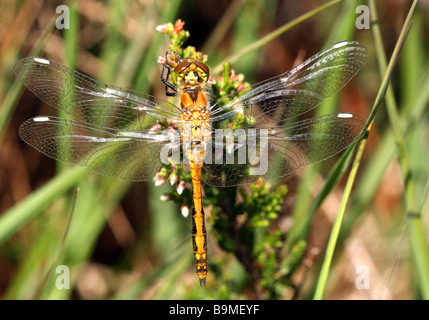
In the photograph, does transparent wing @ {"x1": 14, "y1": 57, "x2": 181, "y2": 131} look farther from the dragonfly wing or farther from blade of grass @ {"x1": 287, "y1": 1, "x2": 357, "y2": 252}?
blade of grass @ {"x1": 287, "y1": 1, "x2": 357, "y2": 252}

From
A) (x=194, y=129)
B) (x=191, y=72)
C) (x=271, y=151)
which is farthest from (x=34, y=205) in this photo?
(x=271, y=151)

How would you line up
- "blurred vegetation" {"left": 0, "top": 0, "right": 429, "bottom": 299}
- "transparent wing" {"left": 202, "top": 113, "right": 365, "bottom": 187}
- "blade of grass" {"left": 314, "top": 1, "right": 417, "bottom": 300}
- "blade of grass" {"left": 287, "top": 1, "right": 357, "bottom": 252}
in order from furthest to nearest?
"blurred vegetation" {"left": 0, "top": 0, "right": 429, "bottom": 299}, "transparent wing" {"left": 202, "top": 113, "right": 365, "bottom": 187}, "blade of grass" {"left": 287, "top": 1, "right": 357, "bottom": 252}, "blade of grass" {"left": 314, "top": 1, "right": 417, "bottom": 300}

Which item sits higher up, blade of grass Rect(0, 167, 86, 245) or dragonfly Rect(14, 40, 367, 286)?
dragonfly Rect(14, 40, 367, 286)

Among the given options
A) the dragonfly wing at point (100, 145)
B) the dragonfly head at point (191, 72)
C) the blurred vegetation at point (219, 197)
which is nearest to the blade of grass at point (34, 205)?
the blurred vegetation at point (219, 197)

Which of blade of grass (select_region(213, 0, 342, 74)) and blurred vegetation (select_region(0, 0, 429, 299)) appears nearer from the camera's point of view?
blade of grass (select_region(213, 0, 342, 74))

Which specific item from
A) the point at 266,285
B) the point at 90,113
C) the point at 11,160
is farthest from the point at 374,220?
the point at 11,160

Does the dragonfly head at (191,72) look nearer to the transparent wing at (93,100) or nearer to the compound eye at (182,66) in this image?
the compound eye at (182,66)

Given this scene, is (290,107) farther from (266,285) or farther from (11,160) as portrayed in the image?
(11,160)

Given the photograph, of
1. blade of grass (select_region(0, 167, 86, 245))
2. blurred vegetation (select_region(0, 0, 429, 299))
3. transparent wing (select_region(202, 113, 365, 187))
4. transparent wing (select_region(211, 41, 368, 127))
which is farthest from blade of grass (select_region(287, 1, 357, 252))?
blade of grass (select_region(0, 167, 86, 245))

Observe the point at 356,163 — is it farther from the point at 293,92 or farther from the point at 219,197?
the point at 219,197
